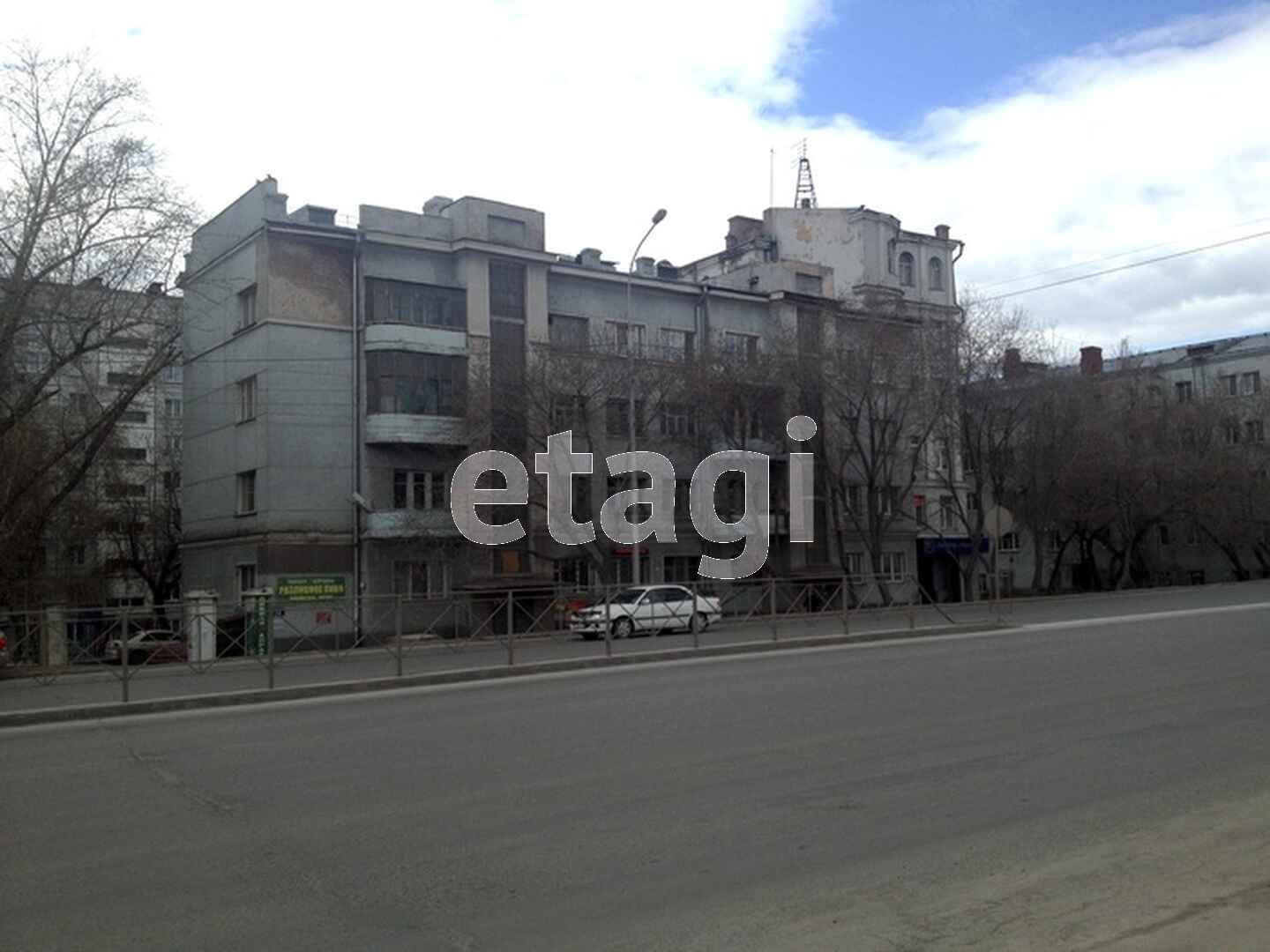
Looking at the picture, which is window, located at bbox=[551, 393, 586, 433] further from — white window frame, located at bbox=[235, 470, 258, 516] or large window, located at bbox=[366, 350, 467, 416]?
white window frame, located at bbox=[235, 470, 258, 516]

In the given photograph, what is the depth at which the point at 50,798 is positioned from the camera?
390 inches

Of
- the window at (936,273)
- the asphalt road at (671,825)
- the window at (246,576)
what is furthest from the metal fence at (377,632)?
the window at (936,273)

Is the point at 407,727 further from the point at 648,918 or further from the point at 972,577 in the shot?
the point at 972,577

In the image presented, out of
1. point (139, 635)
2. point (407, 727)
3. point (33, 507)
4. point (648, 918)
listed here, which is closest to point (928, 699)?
point (407, 727)

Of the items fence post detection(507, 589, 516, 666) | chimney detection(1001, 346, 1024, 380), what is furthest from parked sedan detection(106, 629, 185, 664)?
chimney detection(1001, 346, 1024, 380)

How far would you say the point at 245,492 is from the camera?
132 feet

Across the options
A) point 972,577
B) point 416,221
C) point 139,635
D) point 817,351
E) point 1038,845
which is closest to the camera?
point 1038,845

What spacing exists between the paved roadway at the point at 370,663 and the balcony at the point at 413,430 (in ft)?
50.6

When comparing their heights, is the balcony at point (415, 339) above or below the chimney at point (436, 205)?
below

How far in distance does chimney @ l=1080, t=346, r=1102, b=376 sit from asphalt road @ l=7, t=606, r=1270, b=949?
195 ft

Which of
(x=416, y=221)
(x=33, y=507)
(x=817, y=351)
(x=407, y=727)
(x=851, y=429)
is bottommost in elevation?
(x=407, y=727)

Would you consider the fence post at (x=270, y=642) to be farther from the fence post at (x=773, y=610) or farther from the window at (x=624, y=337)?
the window at (x=624, y=337)

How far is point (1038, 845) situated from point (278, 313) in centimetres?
3497

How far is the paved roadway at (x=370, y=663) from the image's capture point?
18750mm
